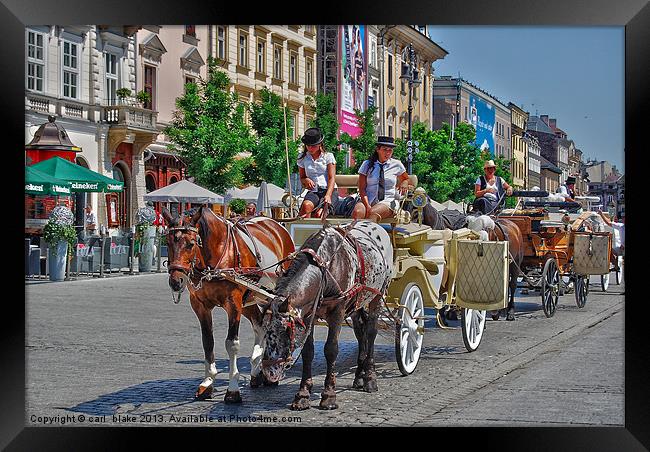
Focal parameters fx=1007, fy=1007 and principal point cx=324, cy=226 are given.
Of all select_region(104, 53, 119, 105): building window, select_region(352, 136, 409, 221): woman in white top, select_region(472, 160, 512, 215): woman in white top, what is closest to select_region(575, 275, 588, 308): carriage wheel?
select_region(472, 160, 512, 215): woman in white top

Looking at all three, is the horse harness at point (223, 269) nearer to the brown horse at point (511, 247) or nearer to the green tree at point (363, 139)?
the brown horse at point (511, 247)

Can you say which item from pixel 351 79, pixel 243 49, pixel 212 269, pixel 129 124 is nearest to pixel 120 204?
pixel 129 124

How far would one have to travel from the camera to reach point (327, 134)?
30.0 metres

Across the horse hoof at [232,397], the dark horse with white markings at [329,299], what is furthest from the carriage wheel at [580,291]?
the horse hoof at [232,397]

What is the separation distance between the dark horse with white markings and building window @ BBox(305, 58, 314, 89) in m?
23.2

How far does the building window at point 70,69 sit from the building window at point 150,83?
11.9 ft

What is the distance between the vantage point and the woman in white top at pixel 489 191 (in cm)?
1490

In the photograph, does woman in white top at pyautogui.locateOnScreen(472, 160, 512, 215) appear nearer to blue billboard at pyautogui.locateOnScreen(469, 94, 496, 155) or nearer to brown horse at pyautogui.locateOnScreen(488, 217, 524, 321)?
brown horse at pyautogui.locateOnScreen(488, 217, 524, 321)

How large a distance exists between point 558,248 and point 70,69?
552 inches

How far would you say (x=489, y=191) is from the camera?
49.3 feet

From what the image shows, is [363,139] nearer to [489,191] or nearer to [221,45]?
[221,45]

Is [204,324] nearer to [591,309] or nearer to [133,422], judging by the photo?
[133,422]
